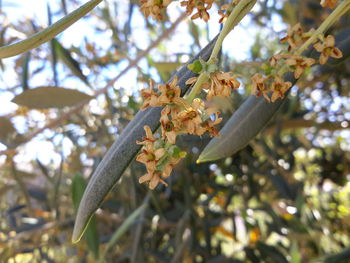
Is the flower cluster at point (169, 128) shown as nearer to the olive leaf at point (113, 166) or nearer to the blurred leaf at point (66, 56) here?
the olive leaf at point (113, 166)

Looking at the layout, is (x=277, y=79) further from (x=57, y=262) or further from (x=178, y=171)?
(x=57, y=262)

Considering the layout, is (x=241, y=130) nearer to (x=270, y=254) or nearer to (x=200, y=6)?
(x=200, y=6)

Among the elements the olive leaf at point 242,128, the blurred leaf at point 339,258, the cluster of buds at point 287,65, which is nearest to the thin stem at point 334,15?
the cluster of buds at point 287,65

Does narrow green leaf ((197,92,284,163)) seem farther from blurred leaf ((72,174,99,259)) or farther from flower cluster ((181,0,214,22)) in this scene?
blurred leaf ((72,174,99,259))

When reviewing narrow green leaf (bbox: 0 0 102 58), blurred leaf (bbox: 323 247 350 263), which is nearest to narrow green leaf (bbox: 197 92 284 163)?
narrow green leaf (bbox: 0 0 102 58)

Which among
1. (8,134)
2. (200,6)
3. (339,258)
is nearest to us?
(200,6)

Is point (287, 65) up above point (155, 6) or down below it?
below

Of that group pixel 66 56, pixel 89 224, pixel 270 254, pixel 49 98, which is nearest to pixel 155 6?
pixel 49 98
